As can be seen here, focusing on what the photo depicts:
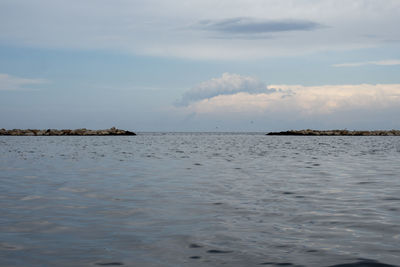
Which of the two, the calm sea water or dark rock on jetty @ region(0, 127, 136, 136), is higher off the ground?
dark rock on jetty @ region(0, 127, 136, 136)

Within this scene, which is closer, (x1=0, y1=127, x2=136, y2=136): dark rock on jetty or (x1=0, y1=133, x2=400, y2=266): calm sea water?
(x1=0, y1=133, x2=400, y2=266): calm sea water

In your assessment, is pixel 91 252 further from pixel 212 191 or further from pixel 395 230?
pixel 212 191

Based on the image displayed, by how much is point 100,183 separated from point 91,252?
11008 mm

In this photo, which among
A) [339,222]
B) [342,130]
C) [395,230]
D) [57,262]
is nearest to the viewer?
[57,262]

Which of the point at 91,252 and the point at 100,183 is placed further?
the point at 100,183

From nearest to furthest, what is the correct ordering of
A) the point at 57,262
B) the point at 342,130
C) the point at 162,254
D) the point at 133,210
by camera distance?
1. the point at 57,262
2. the point at 162,254
3. the point at 133,210
4. the point at 342,130

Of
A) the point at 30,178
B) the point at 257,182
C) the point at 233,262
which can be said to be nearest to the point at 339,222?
the point at 233,262

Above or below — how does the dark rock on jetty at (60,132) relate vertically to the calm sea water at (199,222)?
above

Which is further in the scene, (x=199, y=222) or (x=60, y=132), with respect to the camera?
(x=60, y=132)

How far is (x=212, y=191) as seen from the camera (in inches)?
623

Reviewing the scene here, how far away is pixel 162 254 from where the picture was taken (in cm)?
745

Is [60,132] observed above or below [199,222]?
above

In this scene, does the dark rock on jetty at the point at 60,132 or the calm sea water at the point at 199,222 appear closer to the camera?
the calm sea water at the point at 199,222

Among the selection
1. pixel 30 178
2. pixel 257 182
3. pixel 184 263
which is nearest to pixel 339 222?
pixel 184 263
